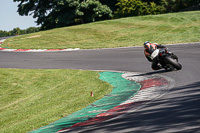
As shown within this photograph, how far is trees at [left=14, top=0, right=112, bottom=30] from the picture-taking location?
44.3m

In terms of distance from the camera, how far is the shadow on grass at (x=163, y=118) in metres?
4.86

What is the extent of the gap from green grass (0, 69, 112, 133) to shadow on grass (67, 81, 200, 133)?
2.15 metres

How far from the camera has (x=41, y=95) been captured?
Result: 1096cm

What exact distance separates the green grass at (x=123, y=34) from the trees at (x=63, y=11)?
5.13 metres

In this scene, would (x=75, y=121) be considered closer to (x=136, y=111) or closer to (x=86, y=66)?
(x=136, y=111)

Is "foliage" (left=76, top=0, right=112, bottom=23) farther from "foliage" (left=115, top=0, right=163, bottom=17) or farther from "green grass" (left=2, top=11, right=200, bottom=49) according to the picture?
"green grass" (left=2, top=11, right=200, bottom=49)

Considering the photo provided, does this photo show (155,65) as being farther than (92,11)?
No

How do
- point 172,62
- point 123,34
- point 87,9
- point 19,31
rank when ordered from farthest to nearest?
point 19,31, point 87,9, point 123,34, point 172,62

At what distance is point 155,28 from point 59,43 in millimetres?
10985

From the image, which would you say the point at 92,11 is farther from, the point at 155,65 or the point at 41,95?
the point at 41,95

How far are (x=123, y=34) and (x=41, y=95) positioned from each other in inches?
879

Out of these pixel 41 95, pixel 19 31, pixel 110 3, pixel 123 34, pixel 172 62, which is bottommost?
pixel 41 95

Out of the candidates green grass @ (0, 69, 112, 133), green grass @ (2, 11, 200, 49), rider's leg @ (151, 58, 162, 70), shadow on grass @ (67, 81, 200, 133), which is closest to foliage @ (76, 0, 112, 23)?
green grass @ (2, 11, 200, 49)

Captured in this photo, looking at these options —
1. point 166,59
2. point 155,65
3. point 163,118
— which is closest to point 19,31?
point 155,65
